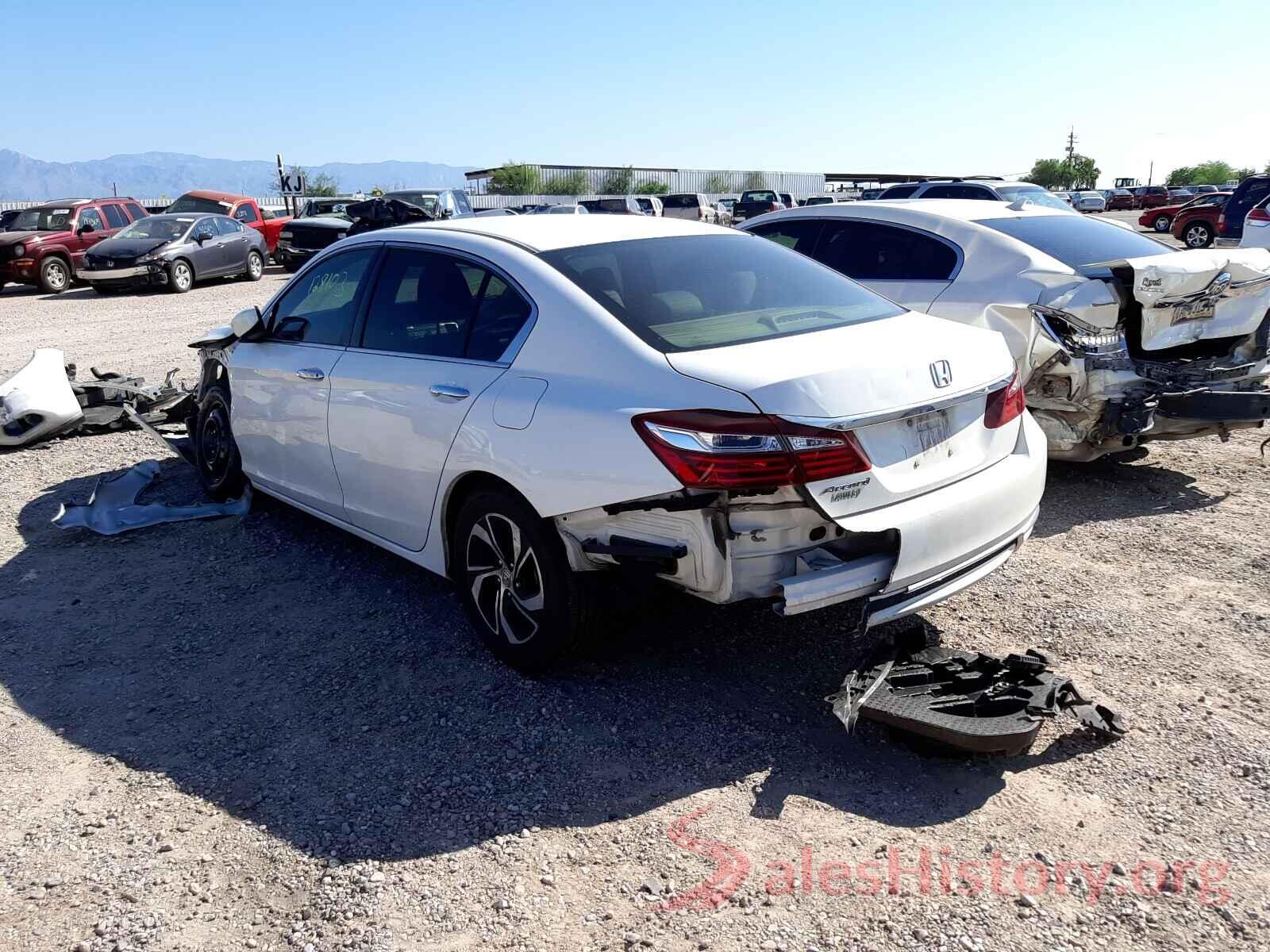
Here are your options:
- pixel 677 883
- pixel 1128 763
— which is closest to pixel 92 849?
pixel 677 883

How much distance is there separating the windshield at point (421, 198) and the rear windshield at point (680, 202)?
40.6ft

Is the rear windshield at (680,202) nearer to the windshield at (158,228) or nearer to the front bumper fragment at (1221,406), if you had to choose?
the windshield at (158,228)

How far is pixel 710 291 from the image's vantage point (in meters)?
4.01

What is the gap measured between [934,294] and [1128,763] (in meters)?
3.87

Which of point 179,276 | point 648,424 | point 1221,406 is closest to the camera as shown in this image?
point 648,424

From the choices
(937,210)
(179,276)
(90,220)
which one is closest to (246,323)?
(937,210)

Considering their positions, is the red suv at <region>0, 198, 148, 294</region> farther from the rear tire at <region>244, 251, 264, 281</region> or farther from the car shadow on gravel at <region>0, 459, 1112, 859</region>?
the car shadow on gravel at <region>0, 459, 1112, 859</region>

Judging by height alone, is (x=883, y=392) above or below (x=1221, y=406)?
above

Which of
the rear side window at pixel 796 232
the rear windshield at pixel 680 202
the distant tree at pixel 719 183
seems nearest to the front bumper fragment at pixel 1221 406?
the rear side window at pixel 796 232

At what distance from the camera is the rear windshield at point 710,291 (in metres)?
3.70

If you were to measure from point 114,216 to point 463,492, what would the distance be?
2122cm

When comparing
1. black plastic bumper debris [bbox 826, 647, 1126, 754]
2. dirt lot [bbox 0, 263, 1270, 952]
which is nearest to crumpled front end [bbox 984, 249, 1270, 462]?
dirt lot [bbox 0, 263, 1270, 952]

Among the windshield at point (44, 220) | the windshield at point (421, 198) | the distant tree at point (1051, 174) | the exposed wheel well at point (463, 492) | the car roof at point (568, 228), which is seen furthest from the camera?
the distant tree at point (1051, 174)

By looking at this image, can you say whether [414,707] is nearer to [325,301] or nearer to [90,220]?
[325,301]
